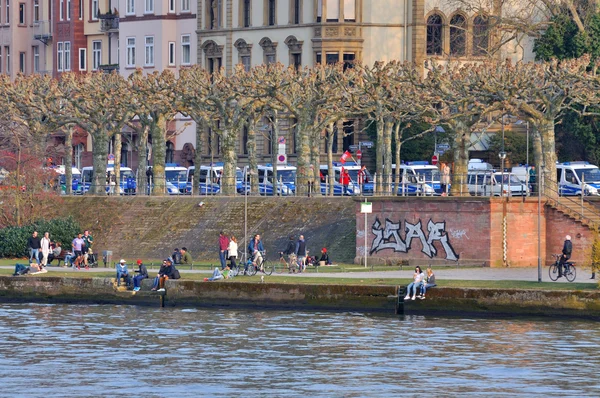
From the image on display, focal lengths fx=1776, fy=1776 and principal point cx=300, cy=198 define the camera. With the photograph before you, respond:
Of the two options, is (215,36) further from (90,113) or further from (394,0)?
(90,113)

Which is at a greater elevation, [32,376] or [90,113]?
[90,113]

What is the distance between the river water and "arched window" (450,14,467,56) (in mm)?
47482

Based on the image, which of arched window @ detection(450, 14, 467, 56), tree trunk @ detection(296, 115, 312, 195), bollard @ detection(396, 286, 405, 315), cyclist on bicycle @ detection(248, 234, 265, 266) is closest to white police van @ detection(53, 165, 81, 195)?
tree trunk @ detection(296, 115, 312, 195)

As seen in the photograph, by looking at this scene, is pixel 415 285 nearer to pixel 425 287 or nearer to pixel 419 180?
pixel 425 287

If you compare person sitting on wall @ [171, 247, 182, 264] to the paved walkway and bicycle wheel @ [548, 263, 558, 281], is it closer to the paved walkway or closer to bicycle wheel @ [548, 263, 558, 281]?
the paved walkway

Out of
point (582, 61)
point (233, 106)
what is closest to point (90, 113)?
point (233, 106)

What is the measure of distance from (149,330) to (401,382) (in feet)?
41.1

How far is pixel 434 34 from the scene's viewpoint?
105 m

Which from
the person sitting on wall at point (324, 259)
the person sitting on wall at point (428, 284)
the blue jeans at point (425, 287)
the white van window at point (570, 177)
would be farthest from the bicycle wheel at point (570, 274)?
the white van window at point (570, 177)

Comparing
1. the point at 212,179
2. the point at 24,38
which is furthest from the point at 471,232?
the point at 24,38

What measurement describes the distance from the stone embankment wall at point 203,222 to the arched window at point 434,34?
29054mm

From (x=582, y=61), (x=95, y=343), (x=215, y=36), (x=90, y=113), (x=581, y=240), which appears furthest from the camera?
(x=215, y=36)

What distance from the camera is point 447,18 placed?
104625mm

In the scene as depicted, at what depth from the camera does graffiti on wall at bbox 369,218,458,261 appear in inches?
2608
